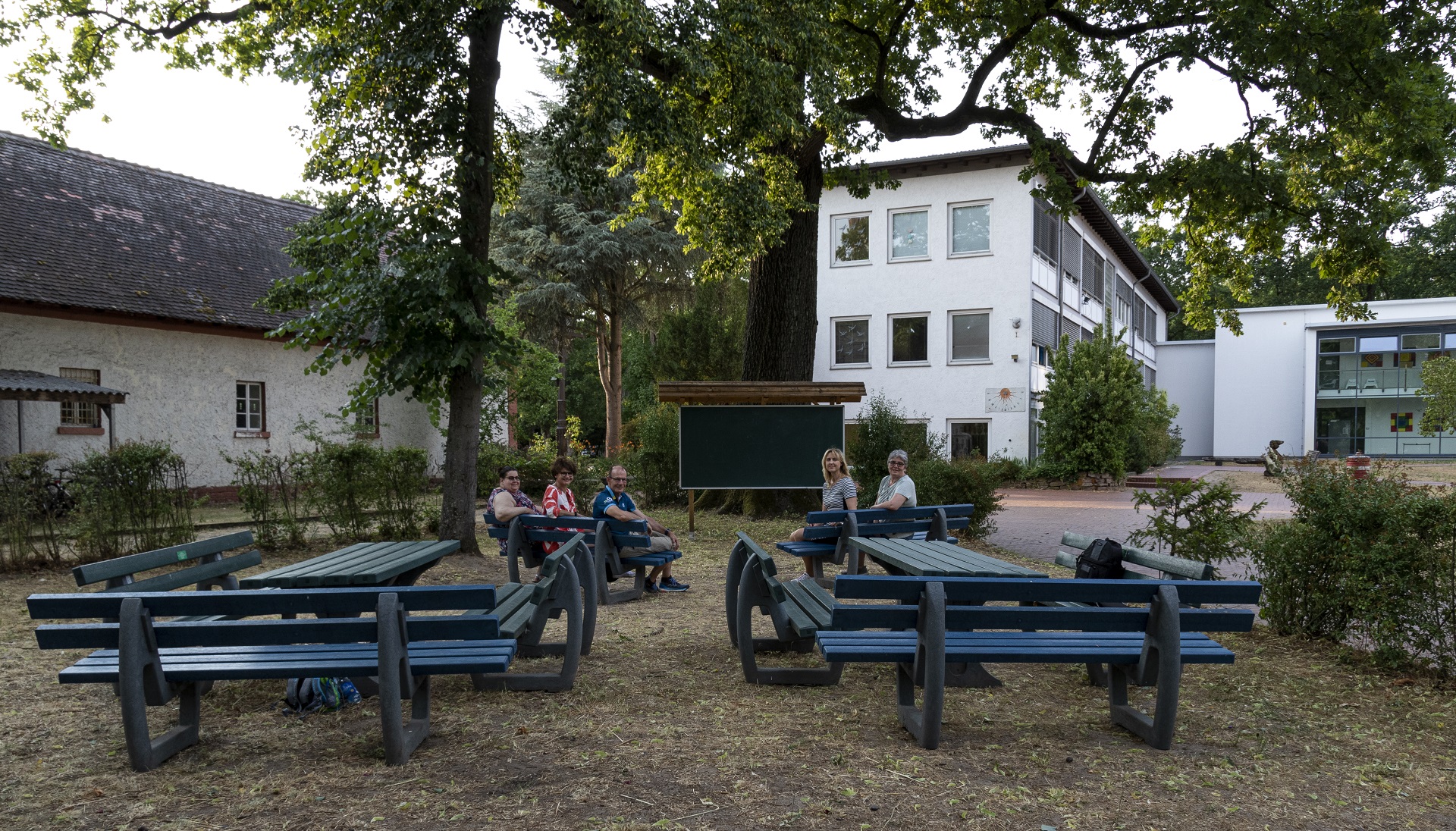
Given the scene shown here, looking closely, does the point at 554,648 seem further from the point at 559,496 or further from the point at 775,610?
the point at 559,496

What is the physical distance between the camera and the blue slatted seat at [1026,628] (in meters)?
4.20

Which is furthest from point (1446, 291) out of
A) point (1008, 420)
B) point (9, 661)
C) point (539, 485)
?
point (9, 661)

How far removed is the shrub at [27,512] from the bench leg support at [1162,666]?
10.5m

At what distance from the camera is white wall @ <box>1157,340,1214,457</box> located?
154ft

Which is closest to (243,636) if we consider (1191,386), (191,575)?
(191,575)

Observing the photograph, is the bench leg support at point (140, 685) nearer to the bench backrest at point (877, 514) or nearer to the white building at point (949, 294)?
→ the bench backrest at point (877, 514)

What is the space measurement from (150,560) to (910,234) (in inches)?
1028

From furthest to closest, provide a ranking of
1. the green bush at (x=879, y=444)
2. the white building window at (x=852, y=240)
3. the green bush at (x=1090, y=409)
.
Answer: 1. the white building window at (x=852, y=240)
2. the green bush at (x=1090, y=409)
3. the green bush at (x=879, y=444)

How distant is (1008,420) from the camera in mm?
27953

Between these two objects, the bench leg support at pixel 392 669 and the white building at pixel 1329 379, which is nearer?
the bench leg support at pixel 392 669

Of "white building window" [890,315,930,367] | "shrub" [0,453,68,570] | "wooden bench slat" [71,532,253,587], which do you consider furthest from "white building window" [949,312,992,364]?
"wooden bench slat" [71,532,253,587]

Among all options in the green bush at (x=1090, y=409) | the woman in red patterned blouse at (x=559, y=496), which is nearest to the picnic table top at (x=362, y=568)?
the woman in red patterned blouse at (x=559, y=496)

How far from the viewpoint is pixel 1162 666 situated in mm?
4254

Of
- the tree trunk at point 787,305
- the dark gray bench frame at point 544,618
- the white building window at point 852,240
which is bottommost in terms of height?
the dark gray bench frame at point 544,618
